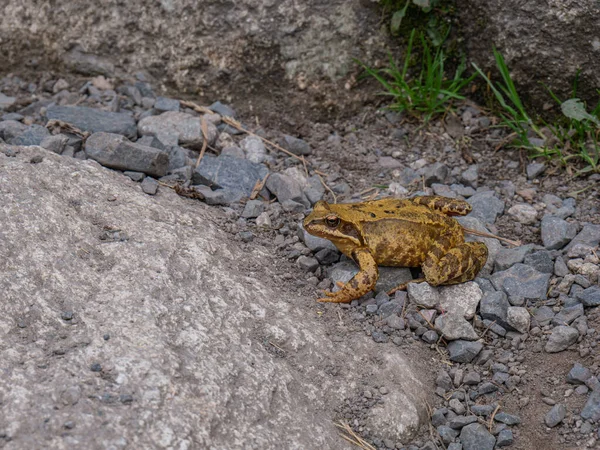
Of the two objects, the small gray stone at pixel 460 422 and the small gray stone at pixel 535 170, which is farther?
the small gray stone at pixel 535 170

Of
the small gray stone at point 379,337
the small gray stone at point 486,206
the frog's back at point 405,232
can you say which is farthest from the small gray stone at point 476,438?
the small gray stone at point 486,206

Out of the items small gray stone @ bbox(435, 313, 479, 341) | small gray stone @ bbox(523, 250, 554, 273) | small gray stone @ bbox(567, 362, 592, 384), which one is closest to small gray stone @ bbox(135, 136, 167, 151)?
small gray stone @ bbox(435, 313, 479, 341)

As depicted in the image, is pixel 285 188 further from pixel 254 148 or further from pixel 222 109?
pixel 222 109

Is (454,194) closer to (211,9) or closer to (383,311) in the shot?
(383,311)

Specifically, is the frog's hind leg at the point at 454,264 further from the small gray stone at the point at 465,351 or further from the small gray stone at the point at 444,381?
the small gray stone at the point at 444,381

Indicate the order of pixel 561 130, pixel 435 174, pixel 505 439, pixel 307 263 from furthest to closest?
pixel 561 130 < pixel 435 174 < pixel 307 263 < pixel 505 439

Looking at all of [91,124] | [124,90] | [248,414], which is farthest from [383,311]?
[124,90]

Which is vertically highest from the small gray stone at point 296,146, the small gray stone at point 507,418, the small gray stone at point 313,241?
the small gray stone at point 296,146

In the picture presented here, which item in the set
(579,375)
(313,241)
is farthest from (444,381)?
(313,241)
